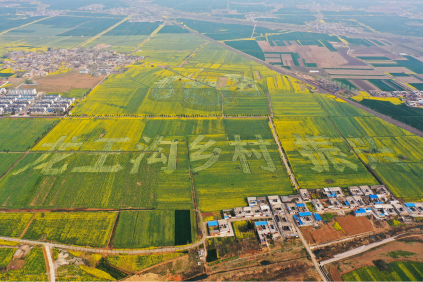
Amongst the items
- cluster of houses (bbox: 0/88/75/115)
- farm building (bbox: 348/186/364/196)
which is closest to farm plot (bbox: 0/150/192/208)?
cluster of houses (bbox: 0/88/75/115)

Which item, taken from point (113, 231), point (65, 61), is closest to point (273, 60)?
point (65, 61)

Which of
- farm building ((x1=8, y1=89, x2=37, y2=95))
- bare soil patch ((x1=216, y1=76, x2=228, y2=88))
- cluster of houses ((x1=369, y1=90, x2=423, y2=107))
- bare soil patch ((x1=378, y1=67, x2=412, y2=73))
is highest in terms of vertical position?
bare soil patch ((x1=378, y1=67, x2=412, y2=73))

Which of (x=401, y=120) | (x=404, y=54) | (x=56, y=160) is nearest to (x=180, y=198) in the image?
(x=56, y=160)

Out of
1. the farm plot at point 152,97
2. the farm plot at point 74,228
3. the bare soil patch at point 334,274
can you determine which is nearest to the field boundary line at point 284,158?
the bare soil patch at point 334,274

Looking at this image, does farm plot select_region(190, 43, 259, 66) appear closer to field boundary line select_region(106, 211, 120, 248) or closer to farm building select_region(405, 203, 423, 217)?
farm building select_region(405, 203, 423, 217)

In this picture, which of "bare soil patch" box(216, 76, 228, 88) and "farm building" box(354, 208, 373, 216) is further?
"bare soil patch" box(216, 76, 228, 88)

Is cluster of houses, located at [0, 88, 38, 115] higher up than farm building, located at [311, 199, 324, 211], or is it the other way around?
cluster of houses, located at [0, 88, 38, 115]

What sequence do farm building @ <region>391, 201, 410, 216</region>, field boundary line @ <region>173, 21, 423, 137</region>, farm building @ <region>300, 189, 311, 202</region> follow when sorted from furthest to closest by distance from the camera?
field boundary line @ <region>173, 21, 423, 137</region>
farm building @ <region>300, 189, 311, 202</region>
farm building @ <region>391, 201, 410, 216</region>
